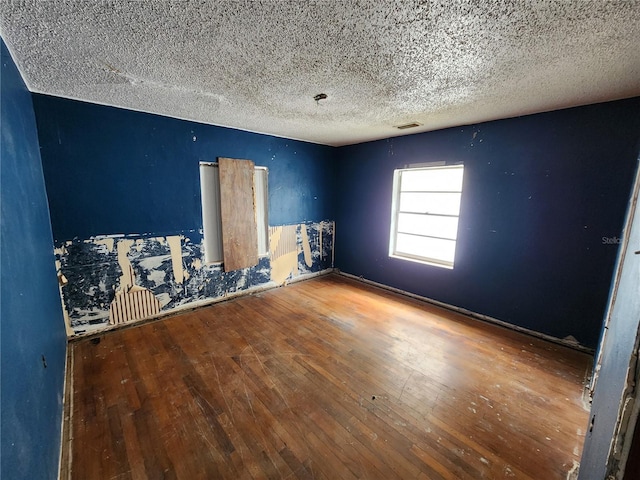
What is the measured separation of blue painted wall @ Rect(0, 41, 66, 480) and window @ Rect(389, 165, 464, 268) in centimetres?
387

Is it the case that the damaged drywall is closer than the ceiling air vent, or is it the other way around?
the damaged drywall

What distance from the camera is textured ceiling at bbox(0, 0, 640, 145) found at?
4.02 ft

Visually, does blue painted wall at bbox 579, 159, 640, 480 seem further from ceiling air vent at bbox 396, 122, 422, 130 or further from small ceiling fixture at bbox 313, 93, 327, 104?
ceiling air vent at bbox 396, 122, 422, 130

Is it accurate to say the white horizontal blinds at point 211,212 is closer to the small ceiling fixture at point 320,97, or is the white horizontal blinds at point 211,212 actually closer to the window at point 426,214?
the small ceiling fixture at point 320,97

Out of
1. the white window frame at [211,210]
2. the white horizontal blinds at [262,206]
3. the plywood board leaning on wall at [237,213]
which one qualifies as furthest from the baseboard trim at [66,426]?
the white horizontal blinds at [262,206]

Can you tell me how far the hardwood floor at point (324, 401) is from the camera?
148cm

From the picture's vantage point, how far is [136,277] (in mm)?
2926

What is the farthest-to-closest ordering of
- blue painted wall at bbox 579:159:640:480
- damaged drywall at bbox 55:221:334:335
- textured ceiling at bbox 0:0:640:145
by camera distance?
damaged drywall at bbox 55:221:334:335 < textured ceiling at bbox 0:0:640:145 < blue painted wall at bbox 579:159:640:480

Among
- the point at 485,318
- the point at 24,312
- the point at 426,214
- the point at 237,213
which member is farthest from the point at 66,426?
the point at 426,214

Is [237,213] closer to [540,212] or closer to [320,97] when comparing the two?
[320,97]

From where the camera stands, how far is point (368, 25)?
1322mm

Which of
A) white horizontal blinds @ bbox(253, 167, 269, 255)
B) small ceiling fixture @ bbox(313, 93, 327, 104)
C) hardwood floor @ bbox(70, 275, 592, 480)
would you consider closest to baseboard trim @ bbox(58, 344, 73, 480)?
hardwood floor @ bbox(70, 275, 592, 480)

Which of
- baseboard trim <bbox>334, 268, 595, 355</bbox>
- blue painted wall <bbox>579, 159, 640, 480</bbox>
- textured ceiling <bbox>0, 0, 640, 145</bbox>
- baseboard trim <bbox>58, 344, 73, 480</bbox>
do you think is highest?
textured ceiling <bbox>0, 0, 640, 145</bbox>

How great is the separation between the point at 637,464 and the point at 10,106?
2.77m
